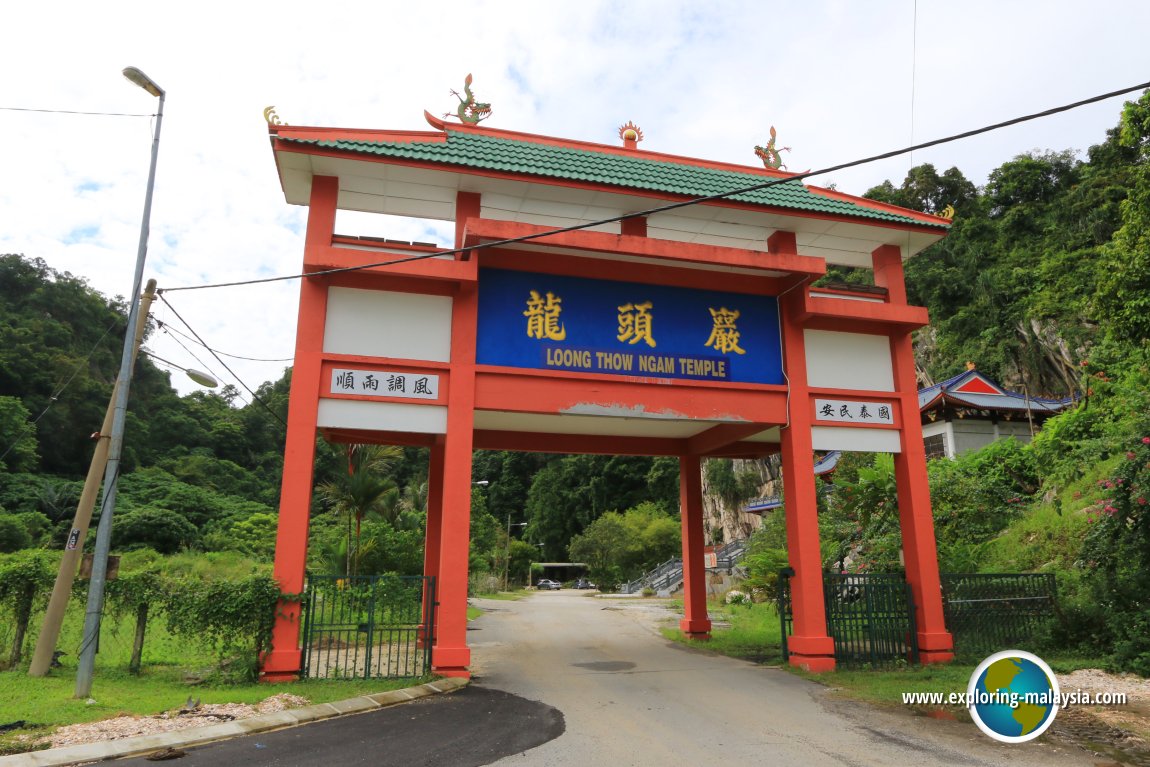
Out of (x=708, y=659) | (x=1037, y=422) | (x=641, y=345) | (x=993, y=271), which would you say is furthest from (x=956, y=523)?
(x=993, y=271)

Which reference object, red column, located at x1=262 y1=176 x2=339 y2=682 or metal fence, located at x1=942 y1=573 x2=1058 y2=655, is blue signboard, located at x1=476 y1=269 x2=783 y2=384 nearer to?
red column, located at x1=262 y1=176 x2=339 y2=682

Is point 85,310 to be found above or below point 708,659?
above

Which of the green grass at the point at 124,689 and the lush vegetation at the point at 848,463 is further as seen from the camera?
the lush vegetation at the point at 848,463

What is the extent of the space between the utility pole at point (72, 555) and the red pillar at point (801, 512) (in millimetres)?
9432

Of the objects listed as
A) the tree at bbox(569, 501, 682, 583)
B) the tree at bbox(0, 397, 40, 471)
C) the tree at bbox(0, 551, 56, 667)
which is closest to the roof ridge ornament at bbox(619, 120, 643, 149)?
the tree at bbox(0, 551, 56, 667)

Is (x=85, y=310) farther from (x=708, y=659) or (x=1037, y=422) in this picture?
(x=1037, y=422)

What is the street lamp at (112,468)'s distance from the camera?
791cm

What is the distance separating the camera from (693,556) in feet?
48.4

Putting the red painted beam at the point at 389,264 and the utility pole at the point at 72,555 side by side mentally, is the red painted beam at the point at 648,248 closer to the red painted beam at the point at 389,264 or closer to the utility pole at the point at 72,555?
the red painted beam at the point at 389,264

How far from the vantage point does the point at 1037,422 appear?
25734 mm

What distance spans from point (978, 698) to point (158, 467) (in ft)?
181

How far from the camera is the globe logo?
269 inches

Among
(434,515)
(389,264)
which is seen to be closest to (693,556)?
(434,515)

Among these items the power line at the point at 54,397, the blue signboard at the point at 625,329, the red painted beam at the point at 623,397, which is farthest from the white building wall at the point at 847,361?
the power line at the point at 54,397
